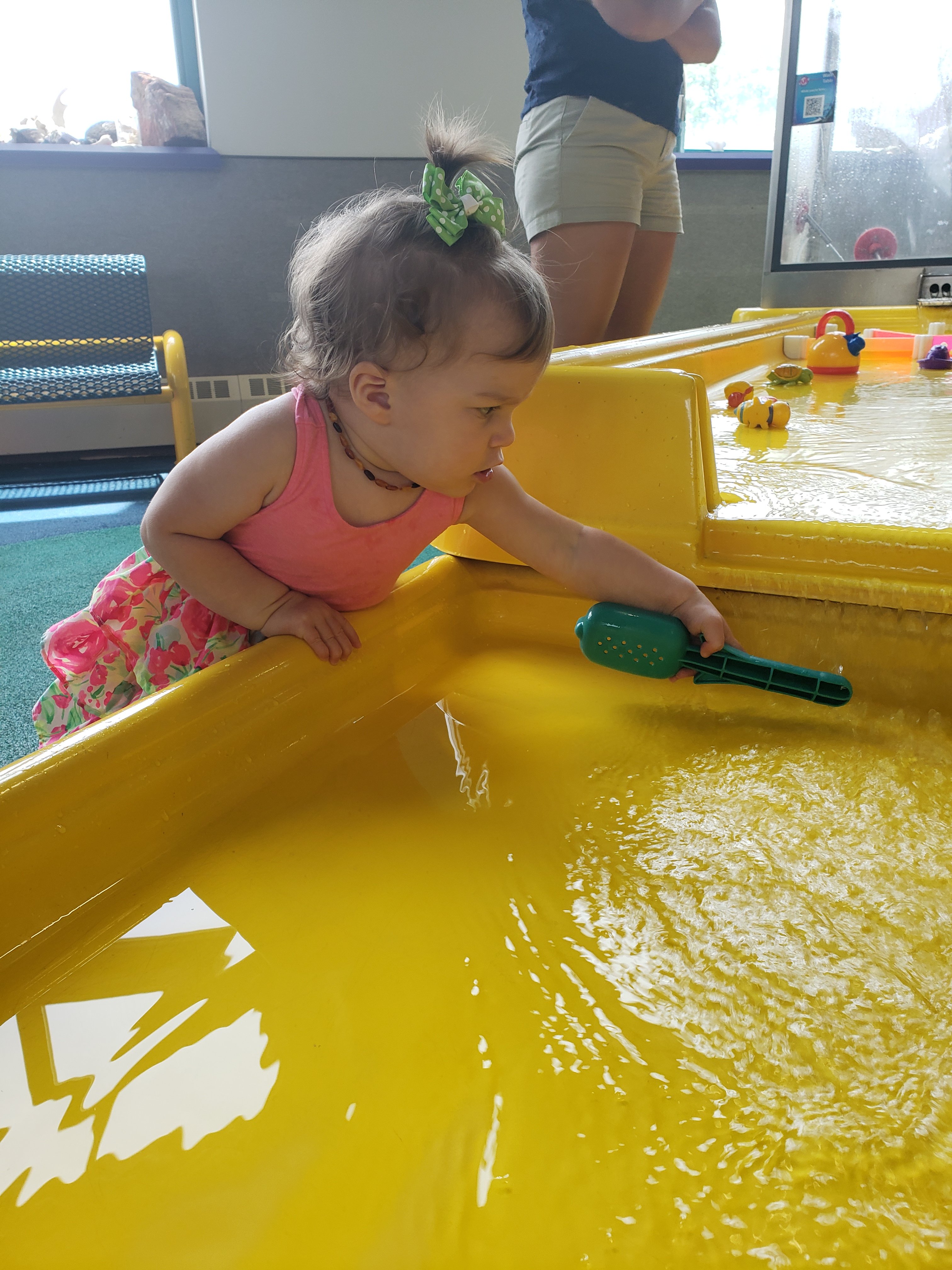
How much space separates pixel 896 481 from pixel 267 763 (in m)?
0.64

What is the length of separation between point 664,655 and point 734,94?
13.0 ft

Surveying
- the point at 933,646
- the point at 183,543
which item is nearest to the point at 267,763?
the point at 183,543

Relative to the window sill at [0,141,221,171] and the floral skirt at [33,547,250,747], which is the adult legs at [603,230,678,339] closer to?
the floral skirt at [33,547,250,747]

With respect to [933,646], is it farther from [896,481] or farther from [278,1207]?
[278,1207]

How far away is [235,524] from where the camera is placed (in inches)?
28.5

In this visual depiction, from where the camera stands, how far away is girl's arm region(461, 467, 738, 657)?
718mm

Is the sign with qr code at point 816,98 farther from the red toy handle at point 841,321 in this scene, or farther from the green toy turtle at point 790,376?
the green toy turtle at point 790,376

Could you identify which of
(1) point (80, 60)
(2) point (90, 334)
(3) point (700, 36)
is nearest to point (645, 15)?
(3) point (700, 36)

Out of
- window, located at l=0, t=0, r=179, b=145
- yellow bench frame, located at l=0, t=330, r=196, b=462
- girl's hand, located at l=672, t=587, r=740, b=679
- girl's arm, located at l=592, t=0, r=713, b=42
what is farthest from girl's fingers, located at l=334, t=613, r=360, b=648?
window, located at l=0, t=0, r=179, b=145

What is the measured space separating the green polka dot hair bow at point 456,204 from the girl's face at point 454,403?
7 centimetres

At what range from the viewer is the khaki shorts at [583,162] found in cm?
118

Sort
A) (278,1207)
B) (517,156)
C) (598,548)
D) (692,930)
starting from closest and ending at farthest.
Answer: (278,1207) < (692,930) < (598,548) < (517,156)

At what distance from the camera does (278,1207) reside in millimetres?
318

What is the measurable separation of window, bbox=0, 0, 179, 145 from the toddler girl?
301cm
